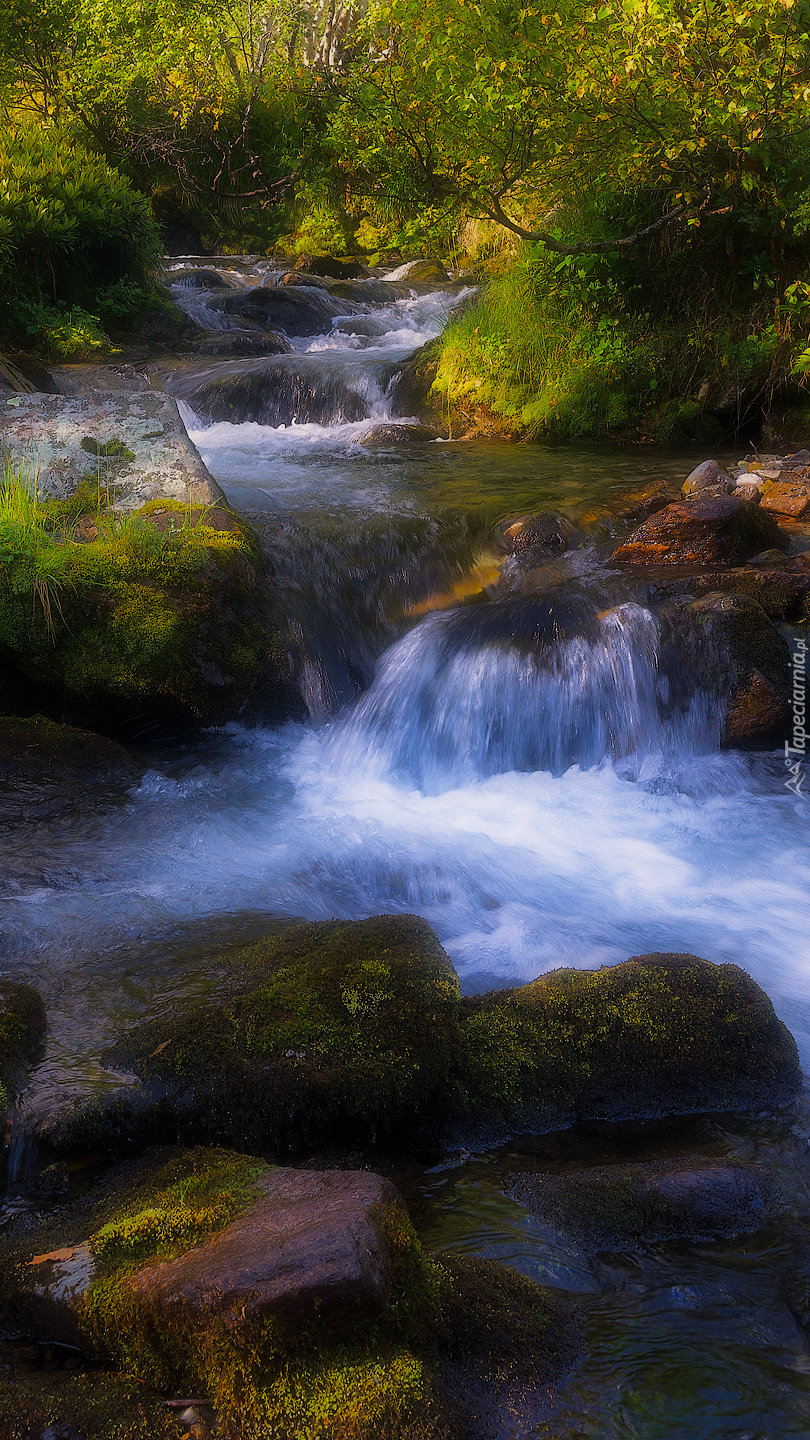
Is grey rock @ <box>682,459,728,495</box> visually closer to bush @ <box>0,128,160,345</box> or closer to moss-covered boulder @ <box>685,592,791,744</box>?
moss-covered boulder @ <box>685,592,791,744</box>

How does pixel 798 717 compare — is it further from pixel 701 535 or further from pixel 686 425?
pixel 686 425

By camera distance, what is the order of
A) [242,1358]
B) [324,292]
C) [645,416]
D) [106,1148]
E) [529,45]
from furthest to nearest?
[324,292] < [645,416] < [529,45] < [106,1148] < [242,1358]

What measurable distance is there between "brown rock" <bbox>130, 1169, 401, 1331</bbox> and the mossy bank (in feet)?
2.01

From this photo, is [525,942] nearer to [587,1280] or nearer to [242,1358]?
[587,1280]

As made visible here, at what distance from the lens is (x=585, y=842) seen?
5215 millimetres

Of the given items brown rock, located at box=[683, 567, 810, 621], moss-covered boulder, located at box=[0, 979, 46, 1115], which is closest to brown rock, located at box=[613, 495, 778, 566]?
brown rock, located at box=[683, 567, 810, 621]

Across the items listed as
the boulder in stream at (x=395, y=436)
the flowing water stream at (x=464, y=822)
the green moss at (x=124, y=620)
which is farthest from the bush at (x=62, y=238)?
the green moss at (x=124, y=620)

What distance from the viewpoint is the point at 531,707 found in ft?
20.7

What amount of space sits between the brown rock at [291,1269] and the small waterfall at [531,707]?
407 centimetres

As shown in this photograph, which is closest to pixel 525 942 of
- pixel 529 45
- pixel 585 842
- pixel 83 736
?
pixel 585 842

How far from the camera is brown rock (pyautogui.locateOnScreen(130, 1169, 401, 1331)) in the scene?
5.75 ft

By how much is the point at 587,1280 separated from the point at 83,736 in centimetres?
406

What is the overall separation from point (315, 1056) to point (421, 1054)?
32 centimetres

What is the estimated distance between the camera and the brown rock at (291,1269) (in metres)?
1.75
